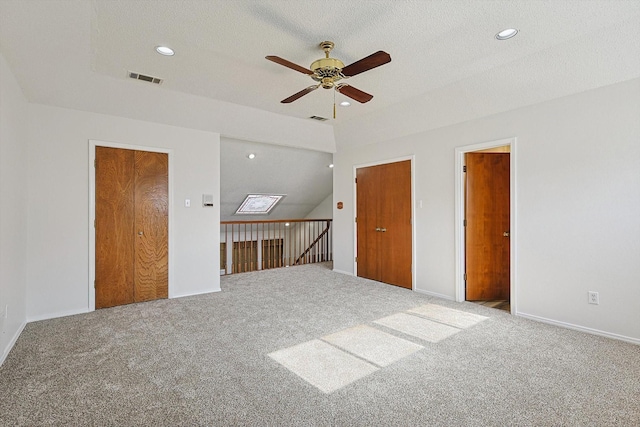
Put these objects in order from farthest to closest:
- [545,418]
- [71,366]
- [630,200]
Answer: [630,200]
[71,366]
[545,418]

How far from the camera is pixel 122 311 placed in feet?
12.8

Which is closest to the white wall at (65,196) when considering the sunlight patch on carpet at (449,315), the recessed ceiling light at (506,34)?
the sunlight patch on carpet at (449,315)

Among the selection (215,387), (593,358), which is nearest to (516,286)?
(593,358)

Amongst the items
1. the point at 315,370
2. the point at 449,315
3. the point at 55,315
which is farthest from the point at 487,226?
the point at 55,315

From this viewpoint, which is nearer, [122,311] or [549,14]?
[549,14]

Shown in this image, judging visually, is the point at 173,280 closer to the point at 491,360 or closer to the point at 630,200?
the point at 491,360

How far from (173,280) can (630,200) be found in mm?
5252

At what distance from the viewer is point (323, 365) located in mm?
2549

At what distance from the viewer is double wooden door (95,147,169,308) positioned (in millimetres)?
4016

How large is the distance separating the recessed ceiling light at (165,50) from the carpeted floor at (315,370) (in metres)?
2.64

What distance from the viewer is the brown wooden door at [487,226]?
435 cm

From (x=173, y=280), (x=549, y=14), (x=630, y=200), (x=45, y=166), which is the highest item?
(x=549, y=14)

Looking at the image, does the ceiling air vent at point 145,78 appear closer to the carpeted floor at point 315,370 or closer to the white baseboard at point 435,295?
the carpeted floor at point 315,370

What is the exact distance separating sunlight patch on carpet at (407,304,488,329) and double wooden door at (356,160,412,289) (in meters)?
1.00
